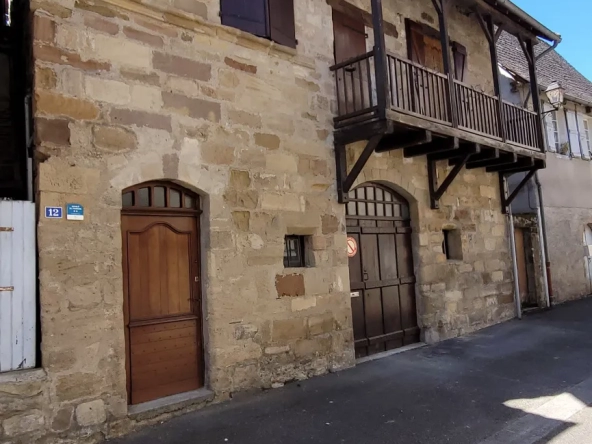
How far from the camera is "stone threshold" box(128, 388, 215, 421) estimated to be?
14.1 feet

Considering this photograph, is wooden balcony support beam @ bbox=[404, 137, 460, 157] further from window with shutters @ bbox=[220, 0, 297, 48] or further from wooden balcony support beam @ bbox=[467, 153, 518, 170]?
window with shutters @ bbox=[220, 0, 297, 48]

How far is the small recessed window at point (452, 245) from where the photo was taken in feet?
27.7

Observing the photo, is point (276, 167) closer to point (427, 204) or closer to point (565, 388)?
point (427, 204)

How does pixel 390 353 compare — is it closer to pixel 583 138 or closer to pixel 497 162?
pixel 497 162

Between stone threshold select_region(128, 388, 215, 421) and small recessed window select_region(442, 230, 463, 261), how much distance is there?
17.0 ft

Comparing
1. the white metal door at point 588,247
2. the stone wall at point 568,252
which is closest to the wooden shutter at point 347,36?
the stone wall at point 568,252

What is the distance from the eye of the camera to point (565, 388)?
5.14 meters

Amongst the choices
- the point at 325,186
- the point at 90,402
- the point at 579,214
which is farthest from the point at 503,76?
the point at 90,402

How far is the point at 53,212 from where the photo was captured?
3.98 m

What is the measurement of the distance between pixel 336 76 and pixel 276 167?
1747 mm

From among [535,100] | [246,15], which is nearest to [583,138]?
[535,100]

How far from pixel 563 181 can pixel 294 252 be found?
29.4 ft

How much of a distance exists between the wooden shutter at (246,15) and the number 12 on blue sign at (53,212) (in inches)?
109

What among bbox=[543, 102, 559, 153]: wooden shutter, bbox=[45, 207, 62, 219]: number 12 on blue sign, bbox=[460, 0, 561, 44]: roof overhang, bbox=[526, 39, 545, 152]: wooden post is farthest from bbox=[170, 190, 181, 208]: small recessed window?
bbox=[543, 102, 559, 153]: wooden shutter
